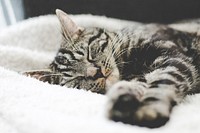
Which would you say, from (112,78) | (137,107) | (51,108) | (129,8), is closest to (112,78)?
(112,78)

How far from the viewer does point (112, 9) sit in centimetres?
206

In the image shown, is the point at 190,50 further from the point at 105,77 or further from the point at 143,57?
the point at 105,77

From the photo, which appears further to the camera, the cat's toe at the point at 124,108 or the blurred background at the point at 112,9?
the blurred background at the point at 112,9

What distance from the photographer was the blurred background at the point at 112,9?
6.56 feet

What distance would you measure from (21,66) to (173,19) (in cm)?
77

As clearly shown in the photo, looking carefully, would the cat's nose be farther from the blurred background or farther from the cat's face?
the blurred background

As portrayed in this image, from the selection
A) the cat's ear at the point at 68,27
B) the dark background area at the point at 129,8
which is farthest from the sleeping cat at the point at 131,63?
the dark background area at the point at 129,8

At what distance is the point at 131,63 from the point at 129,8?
663 mm

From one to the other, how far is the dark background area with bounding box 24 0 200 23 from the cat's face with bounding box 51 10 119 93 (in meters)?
0.46

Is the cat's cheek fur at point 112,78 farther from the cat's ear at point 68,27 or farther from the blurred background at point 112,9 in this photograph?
the blurred background at point 112,9

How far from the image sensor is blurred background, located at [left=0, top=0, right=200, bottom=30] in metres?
2.00

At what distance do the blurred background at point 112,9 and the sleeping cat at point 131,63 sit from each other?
0.36 m

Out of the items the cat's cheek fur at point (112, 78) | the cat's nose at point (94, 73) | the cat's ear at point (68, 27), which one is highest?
the cat's ear at point (68, 27)

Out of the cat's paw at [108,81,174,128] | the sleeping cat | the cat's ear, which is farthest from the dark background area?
the cat's paw at [108,81,174,128]
